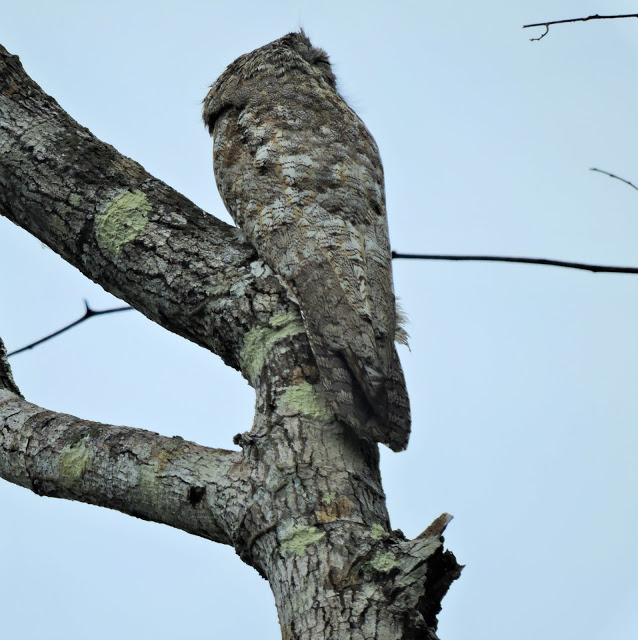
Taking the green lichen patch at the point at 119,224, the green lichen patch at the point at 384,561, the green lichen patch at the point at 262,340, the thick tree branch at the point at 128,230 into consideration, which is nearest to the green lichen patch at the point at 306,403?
the green lichen patch at the point at 262,340

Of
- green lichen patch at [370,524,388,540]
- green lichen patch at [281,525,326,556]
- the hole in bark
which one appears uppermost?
the hole in bark

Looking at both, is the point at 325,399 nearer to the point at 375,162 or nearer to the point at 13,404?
the point at 13,404

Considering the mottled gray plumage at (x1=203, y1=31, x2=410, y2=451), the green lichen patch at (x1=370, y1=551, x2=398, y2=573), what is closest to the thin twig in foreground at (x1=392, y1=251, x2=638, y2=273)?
the mottled gray plumage at (x1=203, y1=31, x2=410, y2=451)

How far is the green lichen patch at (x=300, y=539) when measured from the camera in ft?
6.86

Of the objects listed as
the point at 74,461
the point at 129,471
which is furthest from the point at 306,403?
the point at 74,461

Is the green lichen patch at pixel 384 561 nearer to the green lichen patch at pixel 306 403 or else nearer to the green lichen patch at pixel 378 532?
the green lichen patch at pixel 378 532

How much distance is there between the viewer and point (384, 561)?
2002mm

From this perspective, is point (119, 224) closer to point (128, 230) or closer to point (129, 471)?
point (128, 230)

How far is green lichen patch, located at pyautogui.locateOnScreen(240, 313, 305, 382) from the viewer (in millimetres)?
2594

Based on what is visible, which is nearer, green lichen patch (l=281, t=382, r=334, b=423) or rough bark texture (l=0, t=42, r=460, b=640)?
rough bark texture (l=0, t=42, r=460, b=640)

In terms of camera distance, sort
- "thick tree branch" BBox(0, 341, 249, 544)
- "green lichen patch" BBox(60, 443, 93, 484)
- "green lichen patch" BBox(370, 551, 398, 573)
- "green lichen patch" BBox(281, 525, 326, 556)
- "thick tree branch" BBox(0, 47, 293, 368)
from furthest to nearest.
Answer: "thick tree branch" BBox(0, 47, 293, 368) < "green lichen patch" BBox(60, 443, 93, 484) < "thick tree branch" BBox(0, 341, 249, 544) < "green lichen patch" BBox(281, 525, 326, 556) < "green lichen patch" BBox(370, 551, 398, 573)

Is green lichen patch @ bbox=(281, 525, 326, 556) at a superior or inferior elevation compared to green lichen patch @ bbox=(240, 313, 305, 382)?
inferior

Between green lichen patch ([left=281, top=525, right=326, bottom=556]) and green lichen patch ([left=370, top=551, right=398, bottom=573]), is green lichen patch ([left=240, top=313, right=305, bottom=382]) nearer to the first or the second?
green lichen patch ([left=281, top=525, right=326, bottom=556])

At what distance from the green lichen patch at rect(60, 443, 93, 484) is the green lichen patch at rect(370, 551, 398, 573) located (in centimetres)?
90
